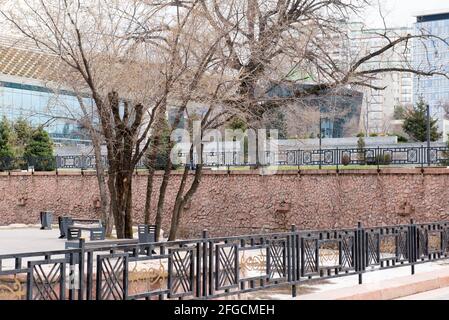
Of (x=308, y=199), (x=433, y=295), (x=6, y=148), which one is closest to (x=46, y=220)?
(x=308, y=199)

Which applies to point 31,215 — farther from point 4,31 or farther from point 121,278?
point 121,278

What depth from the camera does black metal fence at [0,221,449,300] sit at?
28.9ft

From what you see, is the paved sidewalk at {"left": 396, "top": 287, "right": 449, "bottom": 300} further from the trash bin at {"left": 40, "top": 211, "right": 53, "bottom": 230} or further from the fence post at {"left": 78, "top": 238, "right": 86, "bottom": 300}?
the trash bin at {"left": 40, "top": 211, "right": 53, "bottom": 230}

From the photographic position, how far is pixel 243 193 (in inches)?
1216

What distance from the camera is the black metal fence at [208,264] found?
8.80 meters

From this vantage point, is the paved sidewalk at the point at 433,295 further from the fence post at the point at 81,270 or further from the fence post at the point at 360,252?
the fence post at the point at 81,270

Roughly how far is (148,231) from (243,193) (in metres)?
9.66

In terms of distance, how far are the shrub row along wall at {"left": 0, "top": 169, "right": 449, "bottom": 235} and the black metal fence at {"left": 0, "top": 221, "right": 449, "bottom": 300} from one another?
10.9 meters

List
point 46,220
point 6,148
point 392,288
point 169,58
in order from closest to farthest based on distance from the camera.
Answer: point 392,288, point 169,58, point 46,220, point 6,148

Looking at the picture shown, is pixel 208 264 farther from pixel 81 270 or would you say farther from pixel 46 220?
pixel 46 220

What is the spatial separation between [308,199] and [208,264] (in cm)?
1871

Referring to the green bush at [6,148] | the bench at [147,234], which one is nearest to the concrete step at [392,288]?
the bench at [147,234]

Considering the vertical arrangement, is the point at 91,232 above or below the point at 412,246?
below

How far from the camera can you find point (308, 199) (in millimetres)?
28969
